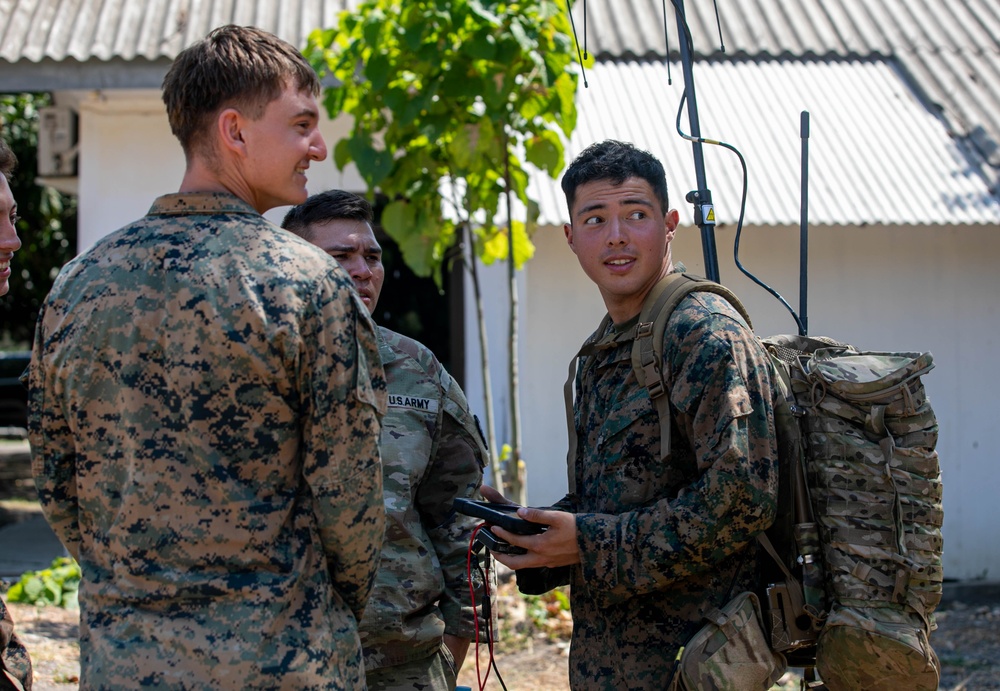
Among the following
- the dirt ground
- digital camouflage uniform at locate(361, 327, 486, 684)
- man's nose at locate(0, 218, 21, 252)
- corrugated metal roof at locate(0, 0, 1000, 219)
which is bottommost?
the dirt ground

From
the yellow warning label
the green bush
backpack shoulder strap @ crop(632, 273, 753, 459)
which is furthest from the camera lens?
the green bush

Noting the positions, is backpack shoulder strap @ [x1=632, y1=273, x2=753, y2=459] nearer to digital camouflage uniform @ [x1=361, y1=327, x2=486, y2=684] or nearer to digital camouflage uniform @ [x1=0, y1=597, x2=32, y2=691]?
digital camouflage uniform @ [x1=361, y1=327, x2=486, y2=684]

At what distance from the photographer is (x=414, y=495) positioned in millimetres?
2484

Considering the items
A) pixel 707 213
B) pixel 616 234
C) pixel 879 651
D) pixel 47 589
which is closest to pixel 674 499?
pixel 879 651

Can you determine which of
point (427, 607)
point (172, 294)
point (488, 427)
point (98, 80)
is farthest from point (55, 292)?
point (98, 80)

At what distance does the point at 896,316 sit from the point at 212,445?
565 centimetres

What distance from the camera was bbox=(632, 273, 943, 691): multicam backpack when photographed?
7.07 ft

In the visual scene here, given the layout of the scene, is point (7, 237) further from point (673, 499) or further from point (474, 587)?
point (673, 499)

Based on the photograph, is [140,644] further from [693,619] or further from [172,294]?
[693,619]

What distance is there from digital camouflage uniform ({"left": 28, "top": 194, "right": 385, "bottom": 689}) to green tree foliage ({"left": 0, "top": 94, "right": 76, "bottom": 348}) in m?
10.7

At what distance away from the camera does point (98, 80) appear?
6090 millimetres

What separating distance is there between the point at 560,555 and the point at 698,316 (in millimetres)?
632

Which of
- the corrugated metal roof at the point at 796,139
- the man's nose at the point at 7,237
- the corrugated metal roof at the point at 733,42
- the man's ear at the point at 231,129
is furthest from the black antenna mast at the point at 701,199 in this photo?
the corrugated metal roof at the point at 733,42

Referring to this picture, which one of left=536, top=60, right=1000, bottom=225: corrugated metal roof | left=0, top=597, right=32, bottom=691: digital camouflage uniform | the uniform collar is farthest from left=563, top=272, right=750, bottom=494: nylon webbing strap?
left=536, top=60, right=1000, bottom=225: corrugated metal roof
